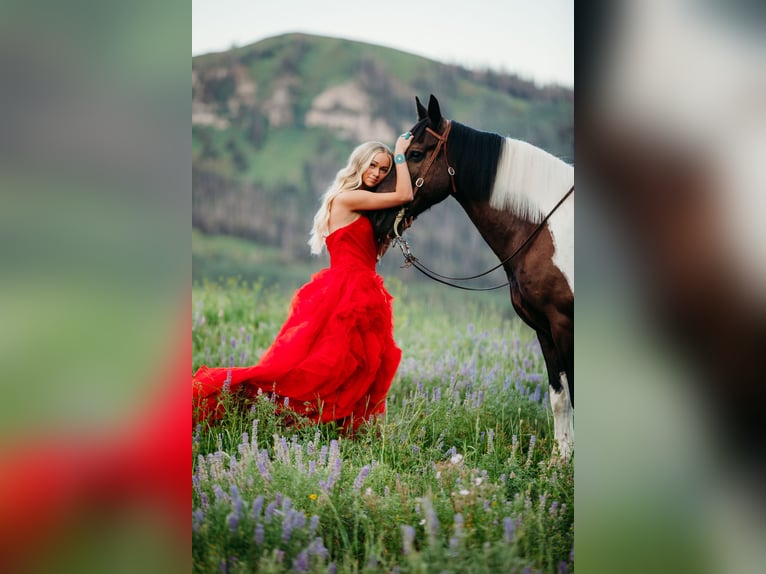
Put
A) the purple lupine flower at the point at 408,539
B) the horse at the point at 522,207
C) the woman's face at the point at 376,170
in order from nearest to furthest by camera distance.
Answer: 1. the purple lupine flower at the point at 408,539
2. the horse at the point at 522,207
3. the woman's face at the point at 376,170

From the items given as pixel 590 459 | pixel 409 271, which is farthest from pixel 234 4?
pixel 590 459

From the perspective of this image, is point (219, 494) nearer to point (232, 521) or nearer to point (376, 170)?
point (232, 521)

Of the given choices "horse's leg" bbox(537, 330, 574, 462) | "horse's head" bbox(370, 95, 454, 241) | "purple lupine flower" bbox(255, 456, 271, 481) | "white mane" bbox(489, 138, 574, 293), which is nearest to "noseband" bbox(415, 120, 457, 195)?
"horse's head" bbox(370, 95, 454, 241)

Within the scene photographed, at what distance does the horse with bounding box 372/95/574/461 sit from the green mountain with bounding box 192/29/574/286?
287cm

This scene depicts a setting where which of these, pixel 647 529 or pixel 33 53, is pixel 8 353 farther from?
pixel 647 529

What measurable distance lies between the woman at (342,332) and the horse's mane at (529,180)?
1.58 feet

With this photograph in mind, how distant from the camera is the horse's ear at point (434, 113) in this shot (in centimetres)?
303

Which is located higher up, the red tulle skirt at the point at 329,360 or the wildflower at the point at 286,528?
the red tulle skirt at the point at 329,360

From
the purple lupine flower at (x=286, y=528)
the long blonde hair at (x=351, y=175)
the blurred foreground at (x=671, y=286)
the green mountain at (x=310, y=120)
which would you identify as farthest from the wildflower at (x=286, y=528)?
the green mountain at (x=310, y=120)

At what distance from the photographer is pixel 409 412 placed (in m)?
3.69

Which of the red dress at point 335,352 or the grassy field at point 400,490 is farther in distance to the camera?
the red dress at point 335,352

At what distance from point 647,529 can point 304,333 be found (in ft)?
7.31

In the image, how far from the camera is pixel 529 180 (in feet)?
9.91

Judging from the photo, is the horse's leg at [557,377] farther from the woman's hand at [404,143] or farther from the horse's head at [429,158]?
the woman's hand at [404,143]
